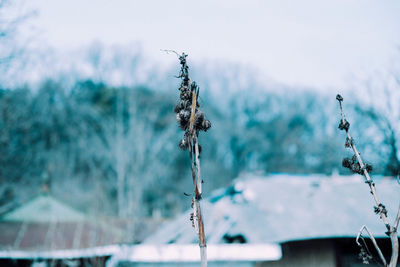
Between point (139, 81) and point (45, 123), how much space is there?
332 inches

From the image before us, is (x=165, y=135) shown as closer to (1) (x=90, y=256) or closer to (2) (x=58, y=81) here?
(2) (x=58, y=81)

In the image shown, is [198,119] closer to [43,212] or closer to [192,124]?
[192,124]

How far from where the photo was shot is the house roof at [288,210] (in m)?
7.40

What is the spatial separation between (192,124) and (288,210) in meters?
6.75

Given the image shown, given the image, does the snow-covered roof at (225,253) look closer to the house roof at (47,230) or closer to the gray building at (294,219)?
the gray building at (294,219)

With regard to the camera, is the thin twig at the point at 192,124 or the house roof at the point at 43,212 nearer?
the thin twig at the point at 192,124

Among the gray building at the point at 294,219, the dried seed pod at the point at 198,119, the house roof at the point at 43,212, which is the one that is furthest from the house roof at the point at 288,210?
the house roof at the point at 43,212

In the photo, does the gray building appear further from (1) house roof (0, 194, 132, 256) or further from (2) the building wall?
(1) house roof (0, 194, 132, 256)

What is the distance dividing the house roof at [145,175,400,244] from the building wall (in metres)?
0.23

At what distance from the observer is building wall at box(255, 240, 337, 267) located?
709cm

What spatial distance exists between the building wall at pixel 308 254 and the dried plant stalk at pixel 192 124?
5.61m

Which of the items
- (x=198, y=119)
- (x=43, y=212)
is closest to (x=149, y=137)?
(x=43, y=212)

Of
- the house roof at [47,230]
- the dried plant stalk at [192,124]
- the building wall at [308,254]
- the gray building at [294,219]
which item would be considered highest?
the dried plant stalk at [192,124]

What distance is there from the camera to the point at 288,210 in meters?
8.48
